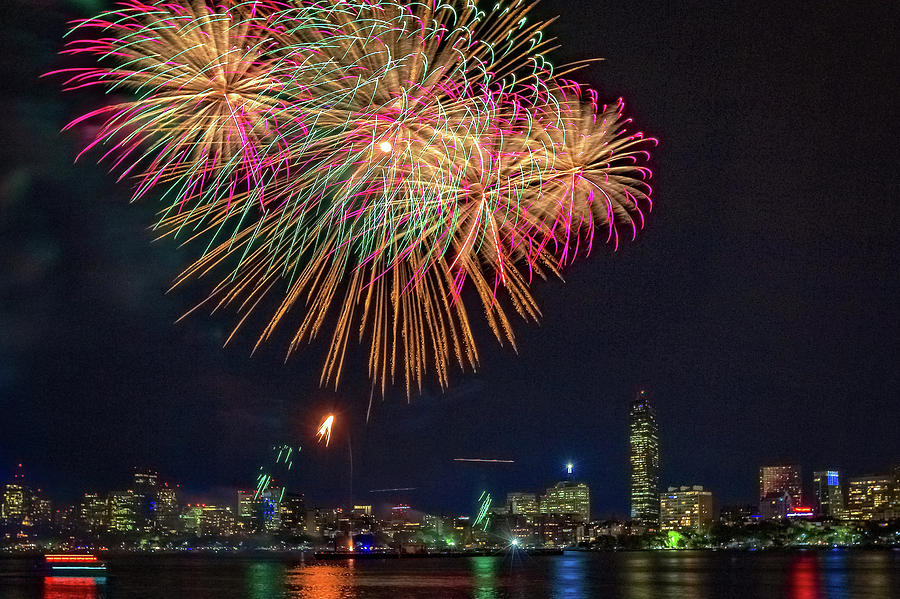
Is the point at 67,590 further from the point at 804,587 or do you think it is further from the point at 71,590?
the point at 804,587

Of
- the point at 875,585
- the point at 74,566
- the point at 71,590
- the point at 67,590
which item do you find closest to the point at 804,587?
the point at 875,585

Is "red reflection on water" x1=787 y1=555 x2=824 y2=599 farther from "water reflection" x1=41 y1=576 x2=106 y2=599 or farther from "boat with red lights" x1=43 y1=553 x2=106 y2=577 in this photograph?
"boat with red lights" x1=43 y1=553 x2=106 y2=577

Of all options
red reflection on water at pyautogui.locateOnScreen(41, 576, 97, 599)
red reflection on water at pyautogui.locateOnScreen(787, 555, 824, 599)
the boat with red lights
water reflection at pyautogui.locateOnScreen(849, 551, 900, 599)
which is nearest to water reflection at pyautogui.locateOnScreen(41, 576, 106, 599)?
red reflection on water at pyautogui.locateOnScreen(41, 576, 97, 599)

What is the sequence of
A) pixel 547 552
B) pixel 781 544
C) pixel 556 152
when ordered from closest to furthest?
pixel 556 152, pixel 547 552, pixel 781 544

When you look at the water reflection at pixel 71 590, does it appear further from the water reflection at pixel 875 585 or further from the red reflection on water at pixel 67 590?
the water reflection at pixel 875 585

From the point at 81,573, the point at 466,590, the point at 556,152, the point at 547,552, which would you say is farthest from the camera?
the point at 547,552

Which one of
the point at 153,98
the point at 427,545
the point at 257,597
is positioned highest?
the point at 153,98

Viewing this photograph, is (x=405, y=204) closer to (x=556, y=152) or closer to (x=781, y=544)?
(x=556, y=152)

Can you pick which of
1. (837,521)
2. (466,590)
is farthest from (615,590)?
(837,521)
